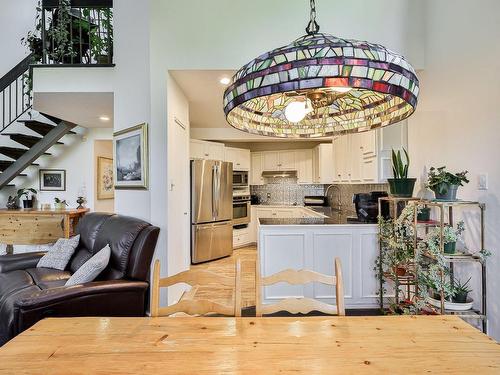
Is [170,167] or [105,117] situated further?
[105,117]

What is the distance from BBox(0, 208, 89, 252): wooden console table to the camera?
437 cm

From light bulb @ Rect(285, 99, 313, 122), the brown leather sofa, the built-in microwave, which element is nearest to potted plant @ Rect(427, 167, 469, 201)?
light bulb @ Rect(285, 99, 313, 122)

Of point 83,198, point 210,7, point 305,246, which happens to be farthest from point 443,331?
point 83,198

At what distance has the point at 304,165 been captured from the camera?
236 inches

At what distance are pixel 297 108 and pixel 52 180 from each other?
5.54 meters

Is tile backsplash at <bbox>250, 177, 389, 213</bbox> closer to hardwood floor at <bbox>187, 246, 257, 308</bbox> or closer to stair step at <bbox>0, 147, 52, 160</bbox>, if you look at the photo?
hardwood floor at <bbox>187, 246, 257, 308</bbox>

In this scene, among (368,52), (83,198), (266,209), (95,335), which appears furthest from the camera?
(266,209)

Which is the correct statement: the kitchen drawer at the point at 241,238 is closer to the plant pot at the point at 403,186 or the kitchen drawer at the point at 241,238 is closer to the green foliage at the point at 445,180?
the plant pot at the point at 403,186

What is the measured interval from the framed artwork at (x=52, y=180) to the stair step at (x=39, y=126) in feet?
2.77

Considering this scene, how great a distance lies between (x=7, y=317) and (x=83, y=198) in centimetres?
343

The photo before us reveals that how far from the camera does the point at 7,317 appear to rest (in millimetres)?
1961

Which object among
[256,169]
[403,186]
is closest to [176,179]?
[403,186]

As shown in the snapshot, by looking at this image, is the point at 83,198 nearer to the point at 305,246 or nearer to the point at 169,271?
the point at 169,271

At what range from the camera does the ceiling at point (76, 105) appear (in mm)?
3351
